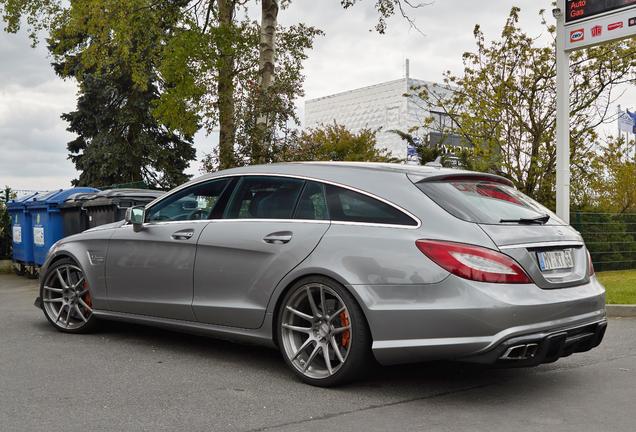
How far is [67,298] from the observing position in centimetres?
702

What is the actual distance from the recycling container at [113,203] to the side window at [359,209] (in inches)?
279

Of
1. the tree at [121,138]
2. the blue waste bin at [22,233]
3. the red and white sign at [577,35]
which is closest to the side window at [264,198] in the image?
the red and white sign at [577,35]

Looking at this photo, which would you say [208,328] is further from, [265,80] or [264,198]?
[265,80]

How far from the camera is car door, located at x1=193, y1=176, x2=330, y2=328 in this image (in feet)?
17.0

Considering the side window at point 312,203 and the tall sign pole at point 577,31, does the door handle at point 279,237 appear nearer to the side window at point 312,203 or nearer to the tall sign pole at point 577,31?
the side window at point 312,203

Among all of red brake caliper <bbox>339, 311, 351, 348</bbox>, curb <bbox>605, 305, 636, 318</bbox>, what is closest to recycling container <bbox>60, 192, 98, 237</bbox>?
curb <bbox>605, 305, 636, 318</bbox>

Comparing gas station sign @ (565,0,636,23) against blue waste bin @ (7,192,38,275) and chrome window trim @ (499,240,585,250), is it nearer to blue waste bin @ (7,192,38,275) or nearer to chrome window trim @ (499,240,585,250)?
chrome window trim @ (499,240,585,250)

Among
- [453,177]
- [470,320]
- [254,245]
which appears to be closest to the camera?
[470,320]

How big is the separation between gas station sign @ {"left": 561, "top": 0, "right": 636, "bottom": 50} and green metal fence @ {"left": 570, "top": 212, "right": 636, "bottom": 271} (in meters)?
6.24

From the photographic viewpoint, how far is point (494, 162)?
1770 cm

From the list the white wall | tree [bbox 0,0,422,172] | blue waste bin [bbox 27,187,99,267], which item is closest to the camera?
blue waste bin [bbox 27,187,99,267]

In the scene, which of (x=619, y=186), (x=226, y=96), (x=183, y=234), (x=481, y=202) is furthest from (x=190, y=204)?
(x=619, y=186)

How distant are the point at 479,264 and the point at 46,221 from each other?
1077 centimetres

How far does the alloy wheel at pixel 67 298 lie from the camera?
688 centimetres
